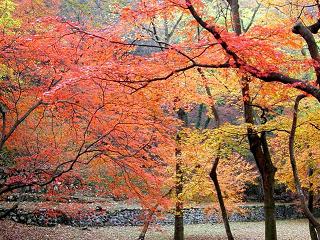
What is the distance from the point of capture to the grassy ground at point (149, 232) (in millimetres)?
14273

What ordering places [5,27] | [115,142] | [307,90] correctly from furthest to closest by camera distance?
[115,142], [5,27], [307,90]

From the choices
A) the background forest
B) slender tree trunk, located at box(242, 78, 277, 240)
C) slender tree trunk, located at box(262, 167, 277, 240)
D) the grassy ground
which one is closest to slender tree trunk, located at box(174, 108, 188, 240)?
the background forest

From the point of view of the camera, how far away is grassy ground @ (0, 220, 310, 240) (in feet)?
46.8

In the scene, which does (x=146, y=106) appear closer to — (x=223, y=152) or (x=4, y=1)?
(x=223, y=152)

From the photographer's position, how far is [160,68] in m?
6.80

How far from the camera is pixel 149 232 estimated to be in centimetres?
1803

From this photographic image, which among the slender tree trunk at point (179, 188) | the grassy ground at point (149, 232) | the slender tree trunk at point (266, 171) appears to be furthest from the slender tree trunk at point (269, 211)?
the grassy ground at point (149, 232)

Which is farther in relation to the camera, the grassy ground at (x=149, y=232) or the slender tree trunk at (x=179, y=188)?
the grassy ground at (x=149, y=232)

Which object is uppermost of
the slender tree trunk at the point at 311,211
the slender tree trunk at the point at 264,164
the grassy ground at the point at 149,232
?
the slender tree trunk at the point at 264,164

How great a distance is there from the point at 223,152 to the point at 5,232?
28.1 ft

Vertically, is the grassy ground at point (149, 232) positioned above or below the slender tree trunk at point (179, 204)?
below

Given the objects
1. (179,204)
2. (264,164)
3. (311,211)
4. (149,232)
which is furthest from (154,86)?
(149,232)

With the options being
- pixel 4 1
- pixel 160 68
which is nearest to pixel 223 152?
pixel 160 68

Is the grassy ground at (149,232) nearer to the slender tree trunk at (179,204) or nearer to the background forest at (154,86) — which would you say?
the slender tree trunk at (179,204)
